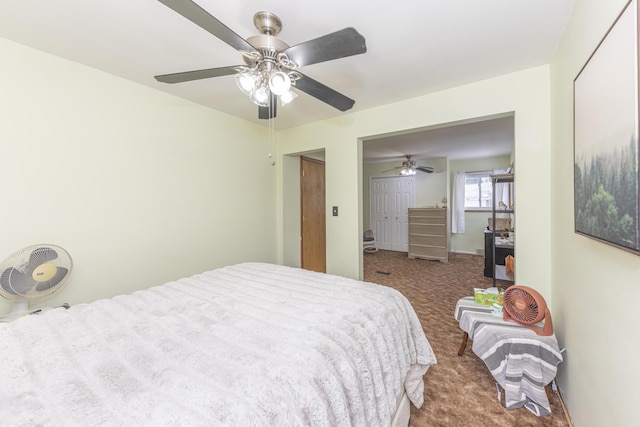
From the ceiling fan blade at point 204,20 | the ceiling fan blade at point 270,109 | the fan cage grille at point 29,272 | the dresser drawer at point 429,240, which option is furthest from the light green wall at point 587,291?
the dresser drawer at point 429,240

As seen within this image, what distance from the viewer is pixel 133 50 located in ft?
5.57

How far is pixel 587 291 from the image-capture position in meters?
1.21

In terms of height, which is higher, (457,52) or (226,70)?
(457,52)

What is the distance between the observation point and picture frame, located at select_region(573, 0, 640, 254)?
0.73 m

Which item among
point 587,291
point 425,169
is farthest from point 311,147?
point 425,169

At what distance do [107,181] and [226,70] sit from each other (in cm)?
145

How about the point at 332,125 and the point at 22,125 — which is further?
the point at 332,125

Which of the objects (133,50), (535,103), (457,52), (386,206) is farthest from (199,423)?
(386,206)

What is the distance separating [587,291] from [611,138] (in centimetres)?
79

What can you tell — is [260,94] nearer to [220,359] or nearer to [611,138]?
[220,359]

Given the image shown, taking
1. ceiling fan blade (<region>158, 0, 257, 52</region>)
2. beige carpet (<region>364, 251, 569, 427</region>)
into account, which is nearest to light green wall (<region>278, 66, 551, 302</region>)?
beige carpet (<region>364, 251, 569, 427</region>)

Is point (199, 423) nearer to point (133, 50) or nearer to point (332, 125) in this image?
point (133, 50)

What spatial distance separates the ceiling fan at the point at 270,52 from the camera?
40.7 inches

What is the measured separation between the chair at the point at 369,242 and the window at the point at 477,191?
229 cm
